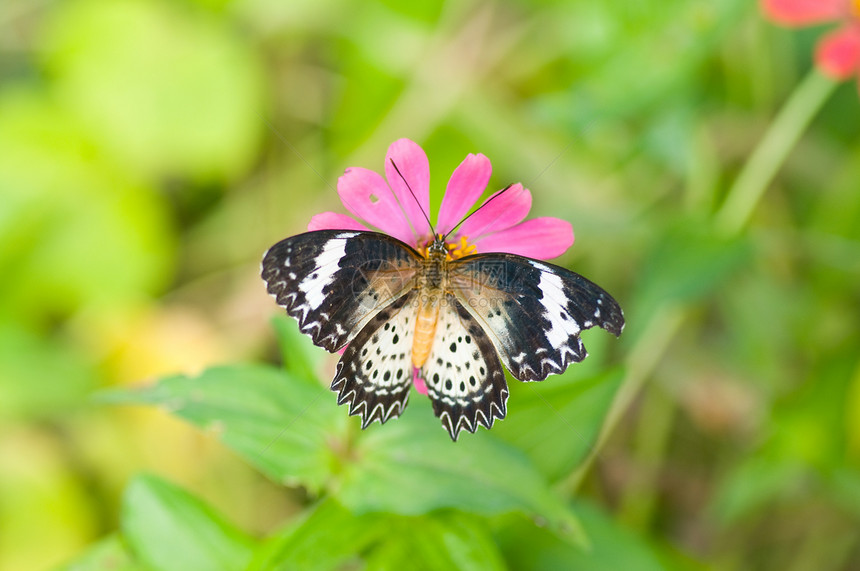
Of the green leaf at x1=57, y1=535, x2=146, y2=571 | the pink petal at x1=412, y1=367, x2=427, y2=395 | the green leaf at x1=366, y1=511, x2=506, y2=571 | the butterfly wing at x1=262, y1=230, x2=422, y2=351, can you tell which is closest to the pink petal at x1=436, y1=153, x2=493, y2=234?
the butterfly wing at x1=262, y1=230, x2=422, y2=351

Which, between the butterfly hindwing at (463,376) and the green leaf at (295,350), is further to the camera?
the green leaf at (295,350)

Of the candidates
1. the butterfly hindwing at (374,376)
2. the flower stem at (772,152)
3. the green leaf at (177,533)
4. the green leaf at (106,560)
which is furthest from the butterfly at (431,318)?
the flower stem at (772,152)

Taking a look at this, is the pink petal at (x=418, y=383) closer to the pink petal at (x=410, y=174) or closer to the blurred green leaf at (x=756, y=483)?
the pink petal at (x=410, y=174)

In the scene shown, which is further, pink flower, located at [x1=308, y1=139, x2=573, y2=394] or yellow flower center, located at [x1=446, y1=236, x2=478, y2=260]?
yellow flower center, located at [x1=446, y1=236, x2=478, y2=260]

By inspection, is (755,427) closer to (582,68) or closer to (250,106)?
(582,68)

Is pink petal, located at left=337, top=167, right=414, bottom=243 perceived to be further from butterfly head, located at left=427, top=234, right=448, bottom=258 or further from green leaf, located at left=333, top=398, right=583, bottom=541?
green leaf, located at left=333, top=398, right=583, bottom=541

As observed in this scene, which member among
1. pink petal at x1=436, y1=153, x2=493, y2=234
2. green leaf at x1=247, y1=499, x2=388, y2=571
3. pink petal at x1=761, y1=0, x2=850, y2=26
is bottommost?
green leaf at x1=247, y1=499, x2=388, y2=571
